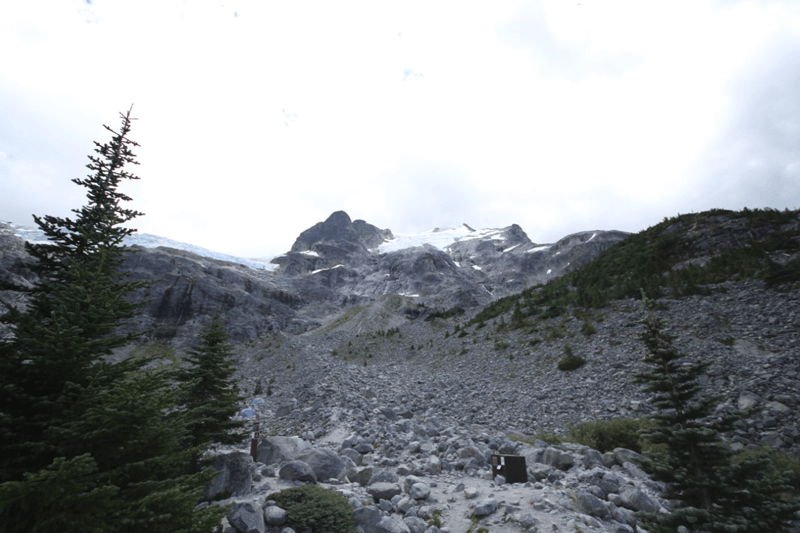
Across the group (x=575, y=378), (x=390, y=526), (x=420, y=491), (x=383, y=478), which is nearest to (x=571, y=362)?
(x=575, y=378)

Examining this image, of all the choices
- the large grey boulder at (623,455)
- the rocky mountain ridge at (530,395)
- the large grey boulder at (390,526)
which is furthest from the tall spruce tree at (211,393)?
the large grey boulder at (623,455)

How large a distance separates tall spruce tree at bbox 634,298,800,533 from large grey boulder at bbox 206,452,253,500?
9.58 metres

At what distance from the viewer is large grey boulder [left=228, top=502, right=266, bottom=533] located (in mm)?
6988

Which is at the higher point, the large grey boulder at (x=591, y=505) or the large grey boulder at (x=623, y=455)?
the large grey boulder at (x=623, y=455)

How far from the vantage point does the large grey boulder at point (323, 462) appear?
11.0 meters

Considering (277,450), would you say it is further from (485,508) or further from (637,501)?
(637,501)

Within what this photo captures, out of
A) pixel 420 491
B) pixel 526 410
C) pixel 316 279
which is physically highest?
pixel 316 279

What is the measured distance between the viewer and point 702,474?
20.6 ft

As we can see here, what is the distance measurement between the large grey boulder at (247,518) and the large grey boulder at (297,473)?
3050 millimetres

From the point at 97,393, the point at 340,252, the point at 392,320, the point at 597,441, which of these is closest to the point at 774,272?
the point at 597,441

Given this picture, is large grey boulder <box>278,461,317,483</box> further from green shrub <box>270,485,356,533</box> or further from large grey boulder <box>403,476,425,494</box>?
large grey boulder <box>403,476,425,494</box>

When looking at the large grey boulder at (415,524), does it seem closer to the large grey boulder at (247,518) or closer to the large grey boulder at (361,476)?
the large grey boulder at (361,476)

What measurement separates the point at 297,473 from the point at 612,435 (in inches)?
435

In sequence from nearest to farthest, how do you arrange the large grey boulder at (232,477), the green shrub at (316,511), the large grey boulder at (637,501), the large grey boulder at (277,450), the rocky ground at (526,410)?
the green shrub at (316,511) < the large grey boulder at (637,501) < the rocky ground at (526,410) < the large grey boulder at (232,477) < the large grey boulder at (277,450)
